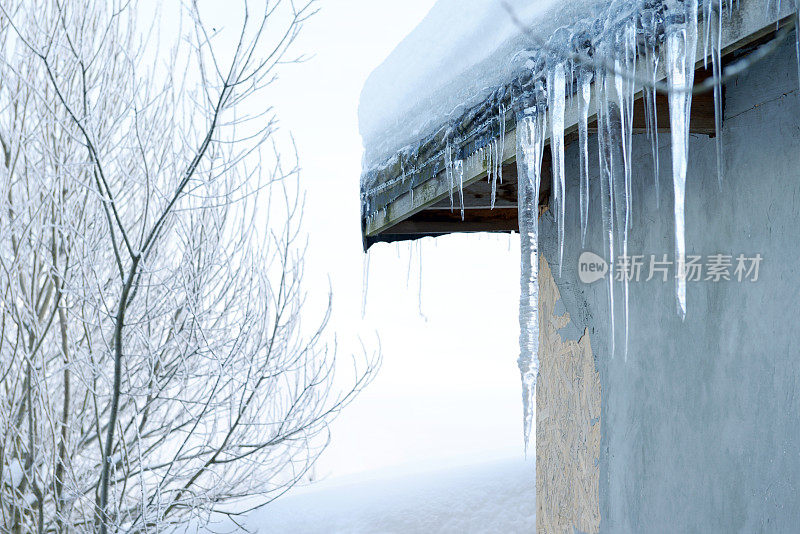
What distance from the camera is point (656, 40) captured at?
5.32ft

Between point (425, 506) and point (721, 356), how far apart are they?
417 cm

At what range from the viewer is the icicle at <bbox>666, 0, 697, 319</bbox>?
60.8 inches

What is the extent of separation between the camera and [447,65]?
2.70 meters

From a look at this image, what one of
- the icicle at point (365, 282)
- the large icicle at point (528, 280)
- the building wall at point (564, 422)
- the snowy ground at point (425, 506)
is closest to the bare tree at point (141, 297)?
the snowy ground at point (425, 506)

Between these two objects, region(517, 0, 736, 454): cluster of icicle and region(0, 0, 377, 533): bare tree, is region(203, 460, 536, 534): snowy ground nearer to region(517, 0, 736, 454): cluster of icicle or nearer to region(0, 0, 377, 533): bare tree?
region(0, 0, 377, 533): bare tree

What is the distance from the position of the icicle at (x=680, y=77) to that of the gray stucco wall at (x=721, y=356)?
0.28m

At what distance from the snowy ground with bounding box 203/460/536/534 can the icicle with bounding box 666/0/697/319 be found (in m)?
3.90

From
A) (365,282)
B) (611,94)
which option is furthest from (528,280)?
(365,282)

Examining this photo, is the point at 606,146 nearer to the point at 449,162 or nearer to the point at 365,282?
the point at 449,162

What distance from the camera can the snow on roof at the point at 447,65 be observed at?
2102 millimetres

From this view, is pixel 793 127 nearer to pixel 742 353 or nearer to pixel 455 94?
pixel 742 353

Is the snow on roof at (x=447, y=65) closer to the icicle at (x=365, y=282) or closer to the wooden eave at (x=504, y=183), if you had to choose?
the wooden eave at (x=504, y=183)

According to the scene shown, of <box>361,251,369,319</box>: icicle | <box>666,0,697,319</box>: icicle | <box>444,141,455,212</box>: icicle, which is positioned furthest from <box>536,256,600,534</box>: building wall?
<box>361,251,369,319</box>: icicle

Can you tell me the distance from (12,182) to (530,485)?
4.50 metres
